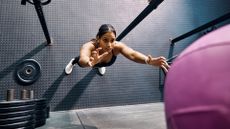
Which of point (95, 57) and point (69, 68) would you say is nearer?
point (95, 57)

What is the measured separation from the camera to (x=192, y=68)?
56 cm

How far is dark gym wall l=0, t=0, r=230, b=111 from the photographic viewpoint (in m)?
2.87

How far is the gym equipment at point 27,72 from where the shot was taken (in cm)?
276

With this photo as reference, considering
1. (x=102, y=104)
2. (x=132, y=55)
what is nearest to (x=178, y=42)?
(x=102, y=104)

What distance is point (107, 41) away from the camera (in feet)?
6.03

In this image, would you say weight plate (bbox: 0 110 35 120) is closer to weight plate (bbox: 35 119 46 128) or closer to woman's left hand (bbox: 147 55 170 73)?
weight plate (bbox: 35 119 46 128)

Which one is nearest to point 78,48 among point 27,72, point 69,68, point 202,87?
point 69,68

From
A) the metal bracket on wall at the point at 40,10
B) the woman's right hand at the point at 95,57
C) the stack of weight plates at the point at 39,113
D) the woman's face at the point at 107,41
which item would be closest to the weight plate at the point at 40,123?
the stack of weight plates at the point at 39,113

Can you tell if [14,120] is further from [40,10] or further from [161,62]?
[161,62]

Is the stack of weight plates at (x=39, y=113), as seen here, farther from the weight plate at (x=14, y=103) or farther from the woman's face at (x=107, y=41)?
the woman's face at (x=107, y=41)

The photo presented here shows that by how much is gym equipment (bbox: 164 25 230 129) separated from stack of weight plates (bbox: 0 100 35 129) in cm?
146

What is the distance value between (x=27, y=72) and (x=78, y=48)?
2.41 ft

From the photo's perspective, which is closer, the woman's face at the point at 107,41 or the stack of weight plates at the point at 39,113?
the woman's face at the point at 107,41

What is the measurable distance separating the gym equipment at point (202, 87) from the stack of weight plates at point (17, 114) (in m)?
1.46
